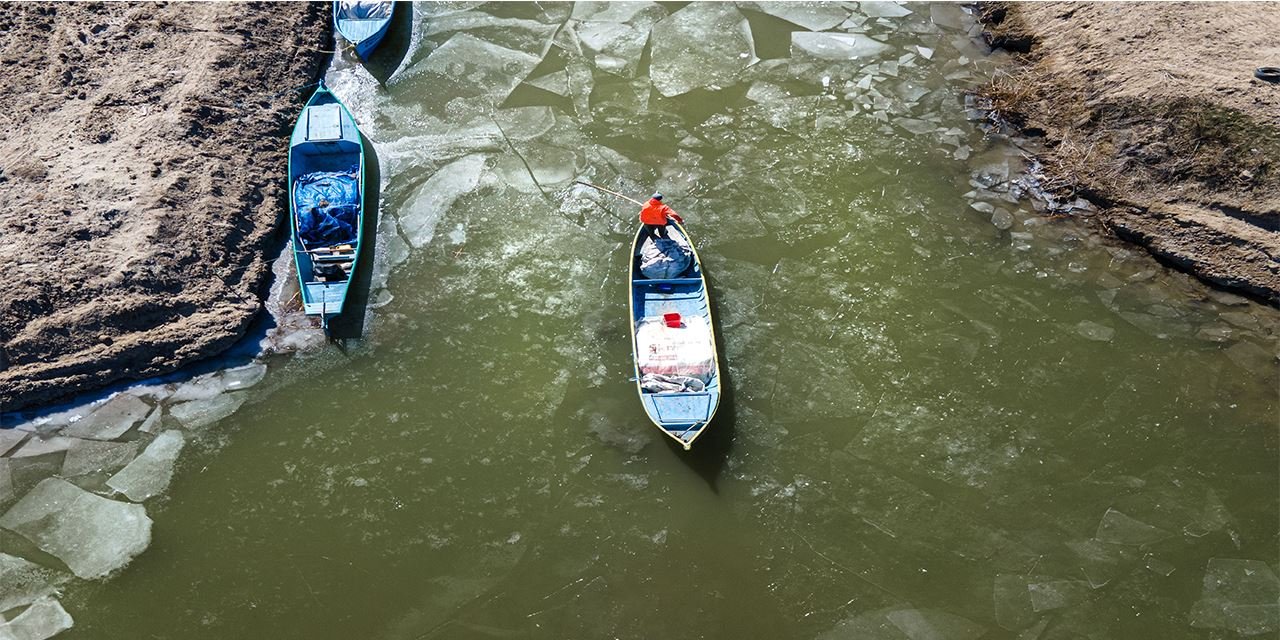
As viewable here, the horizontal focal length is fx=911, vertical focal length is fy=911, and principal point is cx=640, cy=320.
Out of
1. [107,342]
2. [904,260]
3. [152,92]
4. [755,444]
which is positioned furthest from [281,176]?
[904,260]

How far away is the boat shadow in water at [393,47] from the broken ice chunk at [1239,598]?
1070 centimetres

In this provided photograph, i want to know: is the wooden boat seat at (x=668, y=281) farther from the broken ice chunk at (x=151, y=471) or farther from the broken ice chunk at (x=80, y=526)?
the broken ice chunk at (x=80, y=526)

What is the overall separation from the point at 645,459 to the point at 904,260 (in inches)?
148

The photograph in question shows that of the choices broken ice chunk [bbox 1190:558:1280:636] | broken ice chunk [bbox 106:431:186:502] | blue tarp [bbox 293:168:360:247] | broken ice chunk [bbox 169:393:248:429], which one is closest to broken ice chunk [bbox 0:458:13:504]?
broken ice chunk [bbox 106:431:186:502]

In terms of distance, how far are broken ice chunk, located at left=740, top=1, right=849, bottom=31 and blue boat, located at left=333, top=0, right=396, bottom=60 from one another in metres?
5.00

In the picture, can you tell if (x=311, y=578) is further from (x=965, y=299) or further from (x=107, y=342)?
(x=965, y=299)

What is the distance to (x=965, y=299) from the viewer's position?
9.60 metres

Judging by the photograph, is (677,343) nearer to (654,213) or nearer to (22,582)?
(654,213)

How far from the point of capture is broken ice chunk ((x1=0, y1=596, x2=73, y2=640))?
736 centimetres

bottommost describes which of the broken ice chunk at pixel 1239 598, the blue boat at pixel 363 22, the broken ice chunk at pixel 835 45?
the broken ice chunk at pixel 1239 598

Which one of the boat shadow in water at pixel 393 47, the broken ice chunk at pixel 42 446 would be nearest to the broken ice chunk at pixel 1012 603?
the broken ice chunk at pixel 42 446

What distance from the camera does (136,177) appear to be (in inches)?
393

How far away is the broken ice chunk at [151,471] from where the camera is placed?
816 centimetres

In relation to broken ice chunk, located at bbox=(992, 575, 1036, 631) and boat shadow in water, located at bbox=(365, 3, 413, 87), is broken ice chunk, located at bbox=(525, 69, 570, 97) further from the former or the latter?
broken ice chunk, located at bbox=(992, 575, 1036, 631)
